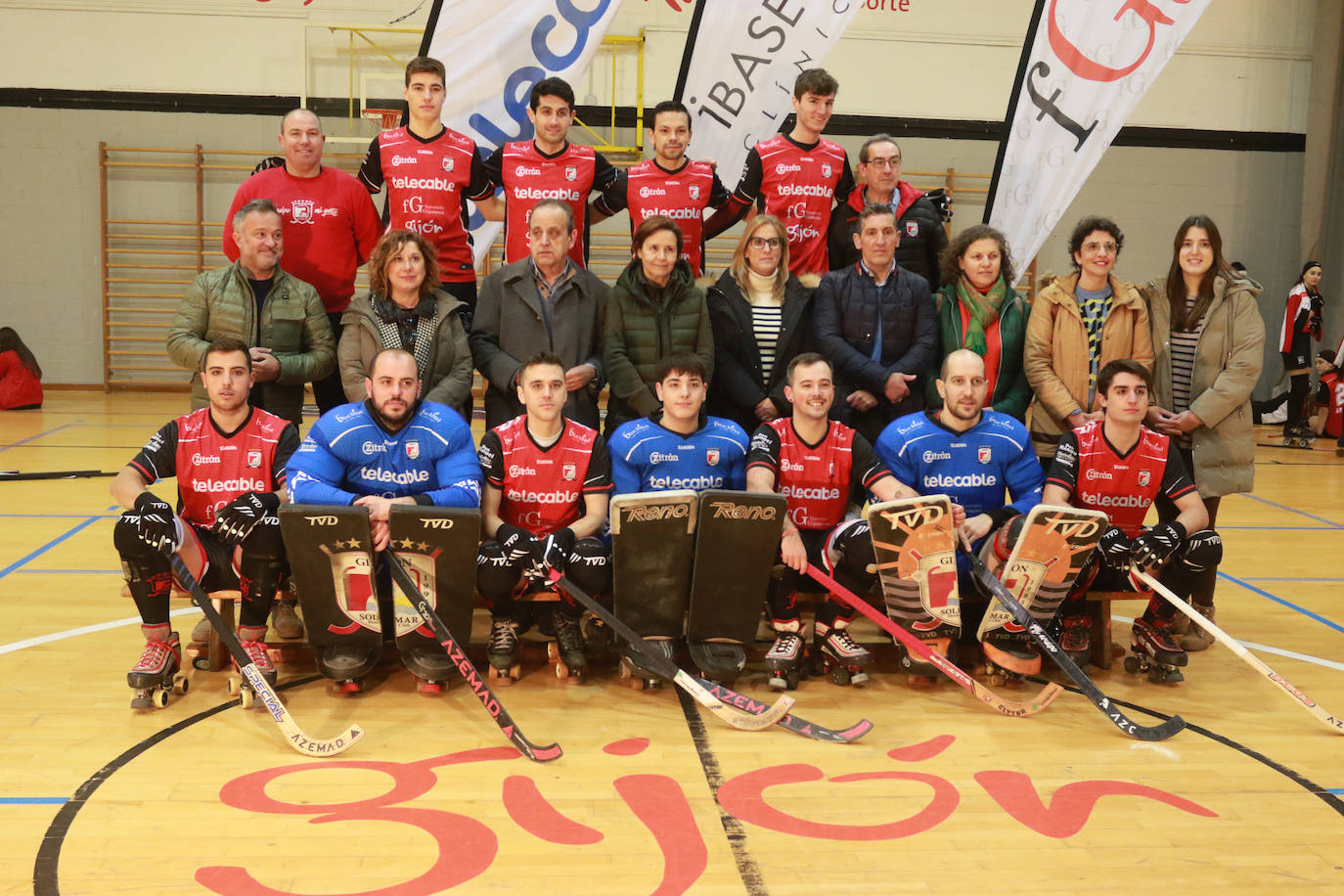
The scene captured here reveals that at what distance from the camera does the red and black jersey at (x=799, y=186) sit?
16.7ft

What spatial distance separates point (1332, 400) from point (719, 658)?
9.36m

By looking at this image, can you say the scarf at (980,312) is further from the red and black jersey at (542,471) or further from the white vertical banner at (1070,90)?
the red and black jersey at (542,471)

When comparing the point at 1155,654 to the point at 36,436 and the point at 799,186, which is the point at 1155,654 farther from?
the point at 36,436

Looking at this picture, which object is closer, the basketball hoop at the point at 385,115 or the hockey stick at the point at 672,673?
the hockey stick at the point at 672,673

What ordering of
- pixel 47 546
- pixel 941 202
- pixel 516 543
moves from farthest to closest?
pixel 47 546, pixel 941 202, pixel 516 543

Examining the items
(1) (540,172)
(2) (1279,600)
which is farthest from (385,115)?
(2) (1279,600)

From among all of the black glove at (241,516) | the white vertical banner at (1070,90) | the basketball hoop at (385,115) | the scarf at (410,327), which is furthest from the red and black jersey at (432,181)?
the basketball hoop at (385,115)

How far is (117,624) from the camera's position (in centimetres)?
448

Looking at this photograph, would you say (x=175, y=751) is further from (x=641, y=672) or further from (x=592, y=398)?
(x=592, y=398)

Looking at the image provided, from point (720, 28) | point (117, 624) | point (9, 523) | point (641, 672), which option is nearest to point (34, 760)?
point (117, 624)

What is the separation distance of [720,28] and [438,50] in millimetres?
1452

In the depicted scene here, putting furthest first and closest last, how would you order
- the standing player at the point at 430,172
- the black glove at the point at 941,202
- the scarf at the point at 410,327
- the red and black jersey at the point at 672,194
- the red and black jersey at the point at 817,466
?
the black glove at the point at 941,202 → the red and black jersey at the point at 672,194 → the standing player at the point at 430,172 → the scarf at the point at 410,327 → the red and black jersey at the point at 817,466

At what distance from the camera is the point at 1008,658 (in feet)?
12.8

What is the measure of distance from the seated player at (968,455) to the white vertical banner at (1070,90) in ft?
5.42
